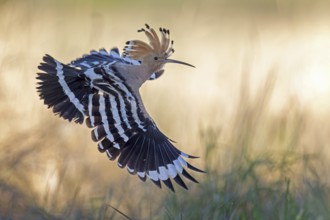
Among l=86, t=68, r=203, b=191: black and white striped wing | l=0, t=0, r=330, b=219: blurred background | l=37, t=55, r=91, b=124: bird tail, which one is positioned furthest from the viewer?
l=0, t=0, r=330, b=219: blurred background

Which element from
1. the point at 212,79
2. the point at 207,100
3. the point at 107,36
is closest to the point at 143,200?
the point at 207,100

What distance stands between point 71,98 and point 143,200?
0.50 metres

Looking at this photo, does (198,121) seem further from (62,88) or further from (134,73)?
(62,88)

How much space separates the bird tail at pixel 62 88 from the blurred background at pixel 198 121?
296mm

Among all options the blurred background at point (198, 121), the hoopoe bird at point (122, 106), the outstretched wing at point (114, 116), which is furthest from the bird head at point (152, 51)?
the blurred background at point (198, 121)

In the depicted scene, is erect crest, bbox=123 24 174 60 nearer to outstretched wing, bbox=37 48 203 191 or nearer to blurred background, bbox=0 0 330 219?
outstretched wing, bbox=37 48 203 191

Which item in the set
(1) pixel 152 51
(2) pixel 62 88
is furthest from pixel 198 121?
(2) pixel 62 88

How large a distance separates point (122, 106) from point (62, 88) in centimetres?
28

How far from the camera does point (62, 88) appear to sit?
4.13m

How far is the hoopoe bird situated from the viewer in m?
3.90

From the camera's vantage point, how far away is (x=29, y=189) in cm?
431

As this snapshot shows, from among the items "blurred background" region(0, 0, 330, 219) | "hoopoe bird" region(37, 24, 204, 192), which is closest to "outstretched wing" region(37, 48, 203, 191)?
"hoopoe bird" region(37, 24, 204, 192)

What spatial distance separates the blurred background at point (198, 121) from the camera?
4.20 m

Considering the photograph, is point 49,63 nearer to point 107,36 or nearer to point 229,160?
point 229,160
